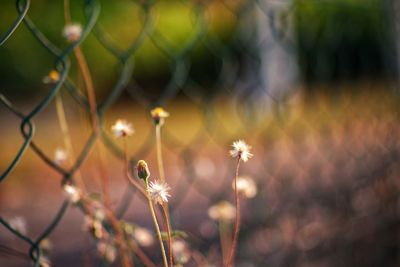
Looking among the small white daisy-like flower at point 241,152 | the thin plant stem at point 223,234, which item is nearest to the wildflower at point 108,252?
the thin plant stem at point 223,234

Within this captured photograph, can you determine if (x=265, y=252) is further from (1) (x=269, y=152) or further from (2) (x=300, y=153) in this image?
(2) (x=300, y=153)

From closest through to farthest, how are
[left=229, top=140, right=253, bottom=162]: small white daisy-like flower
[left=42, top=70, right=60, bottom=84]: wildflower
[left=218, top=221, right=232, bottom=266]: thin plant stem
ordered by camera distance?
[left=229, top=140, right=253, bottom=162]: small white daisy-like flower < [left=42, top=70, right=60, bottom=84]: wildflower < [left=218, top=221, right=232, bottom=266]: thin plant stem

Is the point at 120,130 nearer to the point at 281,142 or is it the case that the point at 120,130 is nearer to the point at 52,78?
the point at 52,78

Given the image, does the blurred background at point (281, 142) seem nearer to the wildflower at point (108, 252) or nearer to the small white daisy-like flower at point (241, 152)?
the wildflower at point (108, 252)

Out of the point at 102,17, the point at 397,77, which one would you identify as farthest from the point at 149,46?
the point at 397,77

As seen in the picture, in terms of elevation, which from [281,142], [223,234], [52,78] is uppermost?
[281,142]

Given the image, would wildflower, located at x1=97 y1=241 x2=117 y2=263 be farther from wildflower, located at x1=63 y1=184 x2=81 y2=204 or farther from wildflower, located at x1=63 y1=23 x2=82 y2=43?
wildflower, located at x1=63 y1=23 x2=82 y2=43

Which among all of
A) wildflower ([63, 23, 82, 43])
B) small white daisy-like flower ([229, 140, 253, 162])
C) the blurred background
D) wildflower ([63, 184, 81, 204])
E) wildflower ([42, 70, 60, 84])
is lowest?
wildflower ([63, 184, 81, 204])

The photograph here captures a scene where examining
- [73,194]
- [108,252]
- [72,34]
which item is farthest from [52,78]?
[108,252]

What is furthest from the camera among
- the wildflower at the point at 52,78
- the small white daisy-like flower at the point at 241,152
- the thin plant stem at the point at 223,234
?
the thin plant stem at the point at 223,234

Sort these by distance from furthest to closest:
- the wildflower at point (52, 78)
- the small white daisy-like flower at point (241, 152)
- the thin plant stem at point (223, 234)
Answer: the thin plant stem at point (223, 234) < the wildflower at point (52, 78) < the small white daisy-like flower at point (241, 152)

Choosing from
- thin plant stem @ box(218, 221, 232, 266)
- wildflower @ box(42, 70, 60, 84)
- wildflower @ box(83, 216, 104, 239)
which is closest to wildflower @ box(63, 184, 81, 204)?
wildflower @ box(83, 216, 104, 239)

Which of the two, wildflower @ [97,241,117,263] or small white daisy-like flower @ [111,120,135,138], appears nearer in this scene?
small white daisy-like flower @ [111,120,135,138]
